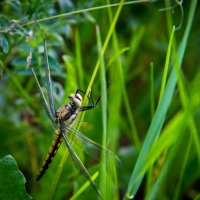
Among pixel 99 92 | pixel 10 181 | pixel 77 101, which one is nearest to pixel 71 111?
pixel 77 101

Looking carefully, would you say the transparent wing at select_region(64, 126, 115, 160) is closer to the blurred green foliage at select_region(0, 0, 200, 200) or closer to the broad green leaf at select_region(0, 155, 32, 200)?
the blurred green foliage at select_region(0, 0, 200, 200)

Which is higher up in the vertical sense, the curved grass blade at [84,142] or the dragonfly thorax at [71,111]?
the dragonfly thorax at [71,111]

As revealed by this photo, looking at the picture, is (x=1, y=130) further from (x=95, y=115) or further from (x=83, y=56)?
(x=83, y=56)

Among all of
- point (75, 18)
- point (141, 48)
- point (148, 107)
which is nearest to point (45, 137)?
point (75, 18)

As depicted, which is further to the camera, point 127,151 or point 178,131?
point 127,151

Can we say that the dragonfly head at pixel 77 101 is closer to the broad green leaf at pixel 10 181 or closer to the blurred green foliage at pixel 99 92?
the blurred green foliage at pixel 99 92

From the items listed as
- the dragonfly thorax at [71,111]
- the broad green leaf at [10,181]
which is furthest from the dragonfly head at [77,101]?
the broad green leaf at [10,181]

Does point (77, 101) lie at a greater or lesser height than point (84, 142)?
greater

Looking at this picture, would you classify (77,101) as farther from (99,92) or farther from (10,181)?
(99,92)

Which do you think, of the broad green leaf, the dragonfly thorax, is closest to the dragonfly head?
the dragonfly thorax
